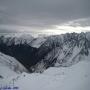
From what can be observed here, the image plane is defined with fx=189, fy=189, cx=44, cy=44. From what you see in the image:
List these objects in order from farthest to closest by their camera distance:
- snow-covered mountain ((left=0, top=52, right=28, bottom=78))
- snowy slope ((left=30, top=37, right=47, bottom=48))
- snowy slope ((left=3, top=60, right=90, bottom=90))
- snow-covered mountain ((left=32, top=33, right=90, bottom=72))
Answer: snowy slope ((left=30, top=37, right=47, bottom=48)) → snow-covered mountain ((left=32, top=33, right=90, bottom=72)) → snow-covered mountain ((left=0, top=52, right=28, bottom=78)) → snowy slope ((left=3, top=60, right=90, bottom=90))

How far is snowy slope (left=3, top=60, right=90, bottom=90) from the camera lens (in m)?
2.80

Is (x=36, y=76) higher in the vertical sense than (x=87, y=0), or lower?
lower

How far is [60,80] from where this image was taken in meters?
2.84

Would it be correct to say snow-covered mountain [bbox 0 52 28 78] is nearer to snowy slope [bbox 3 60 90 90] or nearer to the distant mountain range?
the distant mountain range

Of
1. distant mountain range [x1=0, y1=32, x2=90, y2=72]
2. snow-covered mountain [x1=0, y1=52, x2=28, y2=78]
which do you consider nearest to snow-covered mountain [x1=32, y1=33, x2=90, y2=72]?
distant mountain range [x1=0, y1=32, x2=90, y2=72]

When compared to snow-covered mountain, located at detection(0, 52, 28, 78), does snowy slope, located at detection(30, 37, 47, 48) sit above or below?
above

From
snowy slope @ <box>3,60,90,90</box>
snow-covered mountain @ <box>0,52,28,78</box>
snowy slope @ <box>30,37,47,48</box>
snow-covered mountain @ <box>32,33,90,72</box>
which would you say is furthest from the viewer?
snowy slope @ <box>30,37,47,48</box>

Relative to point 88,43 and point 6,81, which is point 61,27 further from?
point 6,81

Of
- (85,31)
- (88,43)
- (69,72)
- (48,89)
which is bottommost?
(48,89)

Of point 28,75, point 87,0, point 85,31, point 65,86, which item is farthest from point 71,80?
point 87,0

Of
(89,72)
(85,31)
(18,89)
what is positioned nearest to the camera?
(18,89)

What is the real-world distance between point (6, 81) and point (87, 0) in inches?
71.0

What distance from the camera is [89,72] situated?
9.73 ft

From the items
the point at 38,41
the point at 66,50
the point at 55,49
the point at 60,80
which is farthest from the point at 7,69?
the point at 38,41
